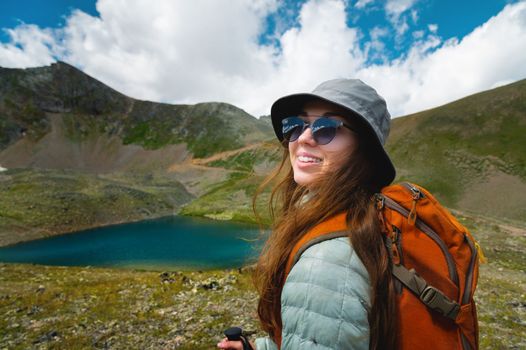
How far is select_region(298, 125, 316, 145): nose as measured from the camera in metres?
3.61

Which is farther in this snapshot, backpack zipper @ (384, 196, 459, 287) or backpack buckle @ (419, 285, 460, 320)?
backpack zipper @ (384, 196, 459, 287)

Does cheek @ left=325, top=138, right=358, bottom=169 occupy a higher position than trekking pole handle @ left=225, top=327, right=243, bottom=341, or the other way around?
cheek @ left=325, top=138, right=358, bottom=169

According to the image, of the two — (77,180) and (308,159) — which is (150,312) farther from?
(77,180)

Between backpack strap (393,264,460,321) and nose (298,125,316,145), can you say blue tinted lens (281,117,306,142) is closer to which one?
nose (298,125,316,145)

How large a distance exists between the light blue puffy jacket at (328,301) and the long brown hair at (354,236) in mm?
115

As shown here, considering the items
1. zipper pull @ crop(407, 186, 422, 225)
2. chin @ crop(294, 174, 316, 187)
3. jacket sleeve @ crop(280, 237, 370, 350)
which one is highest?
chin @ crop(294, 174, 316, 187)

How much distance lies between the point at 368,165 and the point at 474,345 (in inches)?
73.1

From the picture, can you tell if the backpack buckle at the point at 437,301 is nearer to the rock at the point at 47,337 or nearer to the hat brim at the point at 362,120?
the hat brim at the point at 362,120

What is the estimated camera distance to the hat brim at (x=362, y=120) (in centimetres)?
332

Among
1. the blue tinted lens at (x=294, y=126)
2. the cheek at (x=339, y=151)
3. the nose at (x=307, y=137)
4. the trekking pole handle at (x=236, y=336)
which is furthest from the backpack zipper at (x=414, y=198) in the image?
the trekking pole handle at (x=236, y=336)

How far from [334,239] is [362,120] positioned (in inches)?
54.8

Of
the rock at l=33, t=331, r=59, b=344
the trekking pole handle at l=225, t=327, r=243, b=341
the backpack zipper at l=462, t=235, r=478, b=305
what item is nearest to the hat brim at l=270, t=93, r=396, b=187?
the backpack zipper at l=462, t=235, r=478, b=305

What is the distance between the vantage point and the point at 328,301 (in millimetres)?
2363

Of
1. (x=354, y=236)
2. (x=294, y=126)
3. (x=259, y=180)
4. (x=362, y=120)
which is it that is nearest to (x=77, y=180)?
(x=259, y=180)
